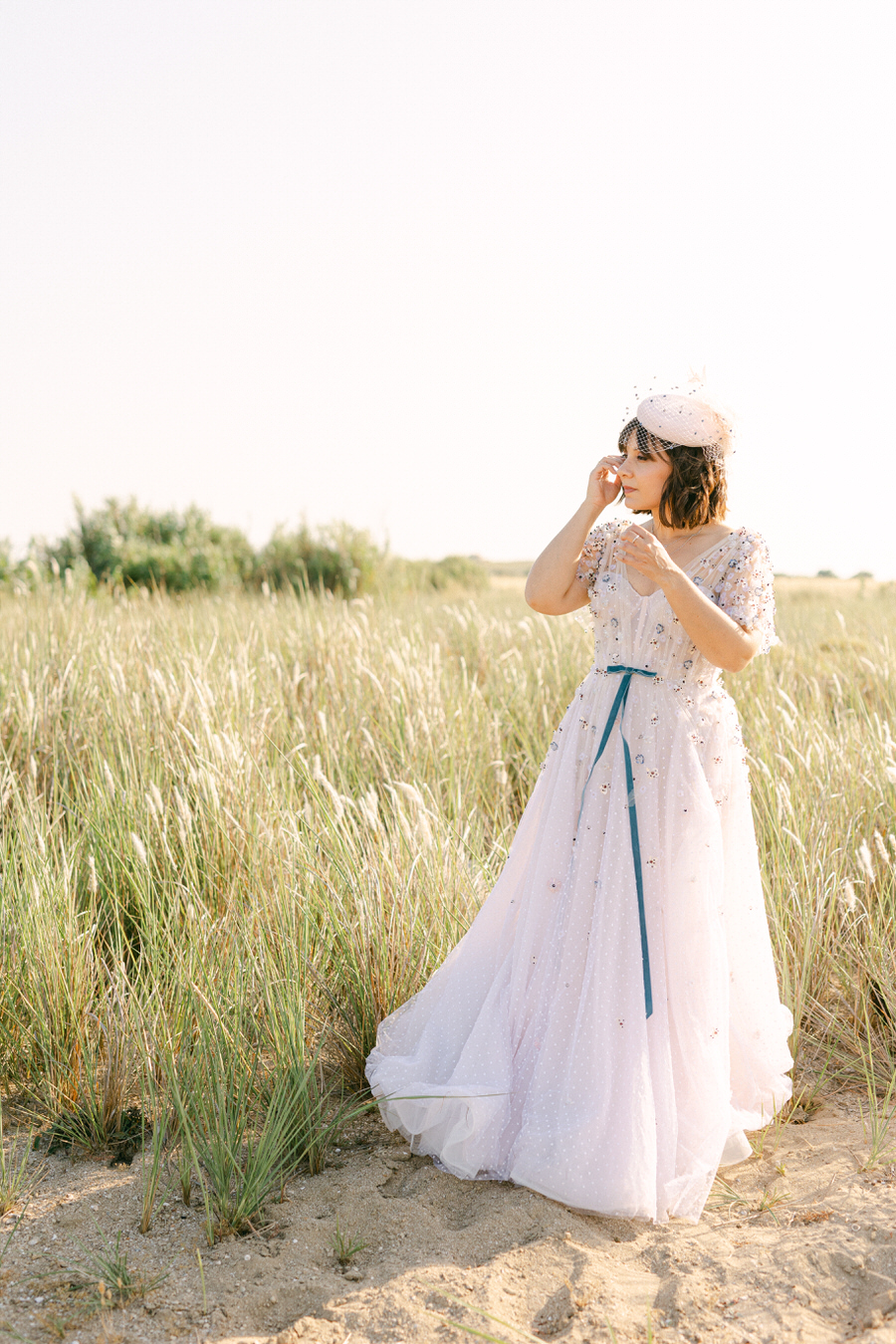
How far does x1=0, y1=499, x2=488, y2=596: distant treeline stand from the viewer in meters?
14.7

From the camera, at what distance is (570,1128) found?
7.34 ft

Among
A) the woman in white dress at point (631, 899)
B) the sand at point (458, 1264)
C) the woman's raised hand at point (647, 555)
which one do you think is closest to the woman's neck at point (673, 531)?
the woman in white dress at point (631, 899)

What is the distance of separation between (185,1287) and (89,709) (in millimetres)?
3534

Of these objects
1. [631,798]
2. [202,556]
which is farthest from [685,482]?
[202,556]

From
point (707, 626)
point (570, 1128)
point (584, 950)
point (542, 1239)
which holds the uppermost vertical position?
point (707, 626)

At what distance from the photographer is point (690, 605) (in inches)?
87.1

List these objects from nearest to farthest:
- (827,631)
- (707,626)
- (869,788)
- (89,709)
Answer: (707,626)
(869,788)
(89,709)
(827,631)

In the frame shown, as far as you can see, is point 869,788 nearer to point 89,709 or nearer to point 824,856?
point 824,856

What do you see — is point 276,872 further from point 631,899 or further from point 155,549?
point 155,549

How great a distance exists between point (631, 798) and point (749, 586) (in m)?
0.58

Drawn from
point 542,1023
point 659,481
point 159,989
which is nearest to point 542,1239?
point 542,1023

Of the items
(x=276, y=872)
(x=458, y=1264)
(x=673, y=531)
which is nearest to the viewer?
(x=458, y=1264)

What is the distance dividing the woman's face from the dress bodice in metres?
0.12

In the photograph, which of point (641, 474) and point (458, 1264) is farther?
point (641, 474)
